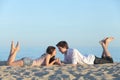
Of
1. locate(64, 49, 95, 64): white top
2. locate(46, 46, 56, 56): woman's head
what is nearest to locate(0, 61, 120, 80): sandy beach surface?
locate(64, 49, 95, 64): white top

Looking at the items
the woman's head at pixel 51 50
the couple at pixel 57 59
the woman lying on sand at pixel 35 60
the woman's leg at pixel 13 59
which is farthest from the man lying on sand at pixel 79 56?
the woman's leg at pixel 13 59

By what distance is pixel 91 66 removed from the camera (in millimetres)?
12008

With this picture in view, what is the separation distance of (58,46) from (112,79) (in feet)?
8.35

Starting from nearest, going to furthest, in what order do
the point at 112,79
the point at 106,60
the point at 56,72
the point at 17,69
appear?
1. the point at 112,79
2. the point at 56,72
3. the point at 17,69
4. the point at 106,60

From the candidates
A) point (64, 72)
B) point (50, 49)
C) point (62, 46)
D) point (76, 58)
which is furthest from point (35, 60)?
point (64, 72)

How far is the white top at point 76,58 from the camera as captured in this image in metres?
12.1

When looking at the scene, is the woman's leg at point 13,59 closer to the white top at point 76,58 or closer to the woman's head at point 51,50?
the woman's head at point 51,50

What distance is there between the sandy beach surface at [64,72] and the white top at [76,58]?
271 mm

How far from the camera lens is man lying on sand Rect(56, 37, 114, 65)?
1212 cm

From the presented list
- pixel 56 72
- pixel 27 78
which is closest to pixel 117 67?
pixel 56 72

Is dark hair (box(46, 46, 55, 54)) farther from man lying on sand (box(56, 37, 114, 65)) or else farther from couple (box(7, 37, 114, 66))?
man lying on sand (box(56, 37, 114, 65))

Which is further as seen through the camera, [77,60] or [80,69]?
[77,60]

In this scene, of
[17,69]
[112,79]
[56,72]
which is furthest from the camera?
[17,69]

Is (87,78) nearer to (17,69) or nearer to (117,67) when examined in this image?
(117,67)
